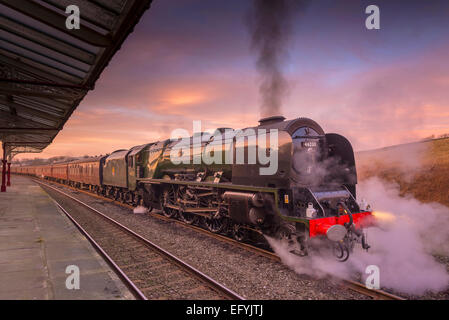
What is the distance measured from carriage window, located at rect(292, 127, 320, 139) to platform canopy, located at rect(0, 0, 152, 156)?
4034 millimetres

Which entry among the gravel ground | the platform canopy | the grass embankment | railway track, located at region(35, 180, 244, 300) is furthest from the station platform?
the grass embankment

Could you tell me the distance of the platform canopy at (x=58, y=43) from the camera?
18.7ft

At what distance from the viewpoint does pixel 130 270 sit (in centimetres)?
593

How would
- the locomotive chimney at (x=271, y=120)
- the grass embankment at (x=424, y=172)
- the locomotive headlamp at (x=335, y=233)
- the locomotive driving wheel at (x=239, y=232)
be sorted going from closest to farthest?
the locomotive headlamp at (x=335, y=233) → the locomotive chimney at (x=271, y=120) → the locomotive driving wheel at (x=239, y=232) → the grass embankment at (x=424, y=172)

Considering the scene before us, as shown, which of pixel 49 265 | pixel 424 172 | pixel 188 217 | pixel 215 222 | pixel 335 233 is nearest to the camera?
pixel 335 233

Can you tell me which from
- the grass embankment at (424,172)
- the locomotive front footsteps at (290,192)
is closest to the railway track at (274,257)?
the locomotive front footsteps at (290,192)

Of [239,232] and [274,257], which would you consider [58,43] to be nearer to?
[239,232]

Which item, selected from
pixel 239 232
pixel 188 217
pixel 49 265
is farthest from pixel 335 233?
pixel 188 217

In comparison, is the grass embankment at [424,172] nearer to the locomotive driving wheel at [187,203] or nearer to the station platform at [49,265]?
the locomotive driving wheel at [187,203]

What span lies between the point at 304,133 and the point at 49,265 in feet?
20.2

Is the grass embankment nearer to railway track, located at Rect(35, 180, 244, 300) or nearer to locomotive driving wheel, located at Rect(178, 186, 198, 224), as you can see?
locomotive driving wheel, located at Rect(178, 186, 198, 224)

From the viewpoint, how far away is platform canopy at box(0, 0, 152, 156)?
5695 mm

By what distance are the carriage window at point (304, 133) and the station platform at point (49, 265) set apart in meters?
4.68

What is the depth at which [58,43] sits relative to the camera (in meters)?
7.30
